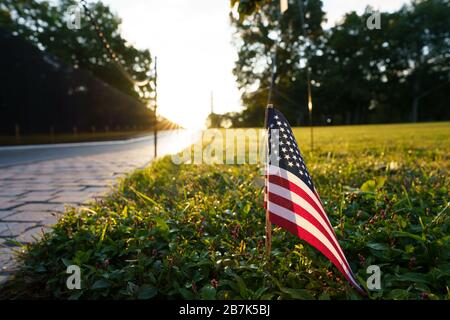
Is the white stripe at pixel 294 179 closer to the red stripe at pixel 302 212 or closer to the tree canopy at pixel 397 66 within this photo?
the red stripe at pixel 302 212

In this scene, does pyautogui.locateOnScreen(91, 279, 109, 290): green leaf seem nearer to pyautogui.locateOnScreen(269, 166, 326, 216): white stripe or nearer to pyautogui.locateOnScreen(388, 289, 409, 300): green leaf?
pyautogui.locateOnScreen(269, 166, 326, 216): white stripe

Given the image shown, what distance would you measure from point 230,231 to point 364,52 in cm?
5157

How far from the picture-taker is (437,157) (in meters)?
6.15

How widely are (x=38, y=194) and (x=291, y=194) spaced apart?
4.08m

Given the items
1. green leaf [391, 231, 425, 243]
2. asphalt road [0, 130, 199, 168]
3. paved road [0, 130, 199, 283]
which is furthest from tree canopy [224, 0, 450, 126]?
green leaf [391, 231, 425, 243]

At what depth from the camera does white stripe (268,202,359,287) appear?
5.96ft

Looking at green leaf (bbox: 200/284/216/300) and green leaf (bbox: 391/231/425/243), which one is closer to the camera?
green leaf (bbox: 200/284/216/300)

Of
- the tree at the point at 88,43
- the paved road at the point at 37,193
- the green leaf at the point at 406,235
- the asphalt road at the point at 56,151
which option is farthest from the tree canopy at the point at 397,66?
the green leaf at the point at 406,235

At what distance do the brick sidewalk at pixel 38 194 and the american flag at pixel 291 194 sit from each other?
1.80m

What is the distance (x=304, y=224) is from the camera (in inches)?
75.0

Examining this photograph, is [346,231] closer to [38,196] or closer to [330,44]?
[38,196]

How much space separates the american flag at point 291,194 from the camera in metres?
1.89

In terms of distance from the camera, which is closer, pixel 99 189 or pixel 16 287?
pixel 16 287
